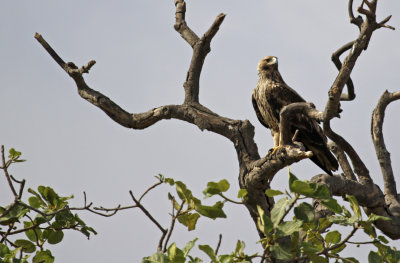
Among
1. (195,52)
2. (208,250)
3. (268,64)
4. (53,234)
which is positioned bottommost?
(208,250)

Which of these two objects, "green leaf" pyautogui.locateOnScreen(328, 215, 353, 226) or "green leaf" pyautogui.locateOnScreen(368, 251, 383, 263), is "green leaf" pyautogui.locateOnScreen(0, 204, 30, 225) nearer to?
"green leaf" pyautogui.locateOnScreen(328, 215, 353, 226)

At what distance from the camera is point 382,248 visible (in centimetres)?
369

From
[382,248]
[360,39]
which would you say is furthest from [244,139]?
[382,248]

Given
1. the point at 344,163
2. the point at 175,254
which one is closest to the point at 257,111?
the point at 344,163

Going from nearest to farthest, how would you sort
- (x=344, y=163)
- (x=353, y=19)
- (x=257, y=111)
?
(x=353, y=19) → (x=344, y=163) → (x=257, y=111)

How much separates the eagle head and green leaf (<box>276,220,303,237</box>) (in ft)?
16.8

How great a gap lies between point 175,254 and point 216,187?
424 mm

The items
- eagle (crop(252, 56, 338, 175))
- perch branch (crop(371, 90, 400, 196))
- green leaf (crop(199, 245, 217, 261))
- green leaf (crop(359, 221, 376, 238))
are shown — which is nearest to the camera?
green leaf (crop(199, 245, 217, 261))

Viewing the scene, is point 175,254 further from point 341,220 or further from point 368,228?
point 368,228

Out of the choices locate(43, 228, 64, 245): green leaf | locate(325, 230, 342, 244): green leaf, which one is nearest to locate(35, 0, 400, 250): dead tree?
locate(325, 230, 342, 244): green leaf

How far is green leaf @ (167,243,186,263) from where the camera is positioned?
3.13 m

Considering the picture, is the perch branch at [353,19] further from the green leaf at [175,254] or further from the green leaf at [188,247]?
the green leaf at [175,254]

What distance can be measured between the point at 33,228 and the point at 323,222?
1862mm

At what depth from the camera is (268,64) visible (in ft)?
26.8
